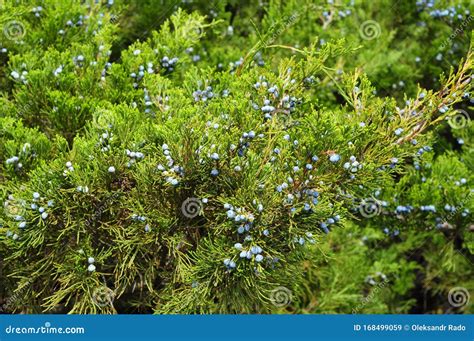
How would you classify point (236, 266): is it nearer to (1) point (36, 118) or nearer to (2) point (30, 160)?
(2) point (30, 160)

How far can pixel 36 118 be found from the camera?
340cm

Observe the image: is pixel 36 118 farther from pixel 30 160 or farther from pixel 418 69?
pixel 418 69

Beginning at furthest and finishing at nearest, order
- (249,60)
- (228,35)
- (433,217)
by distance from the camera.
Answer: (228,35) < (433,217) < (249,60)

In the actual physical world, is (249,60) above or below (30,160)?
above

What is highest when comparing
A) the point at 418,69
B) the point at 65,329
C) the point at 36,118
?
the point at 418,69

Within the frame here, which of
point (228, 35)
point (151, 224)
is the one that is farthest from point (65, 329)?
point (228, 35)

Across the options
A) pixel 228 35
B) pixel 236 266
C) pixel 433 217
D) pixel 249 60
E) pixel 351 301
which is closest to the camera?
pixel 236 266

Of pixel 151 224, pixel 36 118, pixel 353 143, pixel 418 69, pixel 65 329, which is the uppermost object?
pixel 418 69

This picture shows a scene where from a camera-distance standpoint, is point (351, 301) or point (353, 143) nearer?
point (353, 143)

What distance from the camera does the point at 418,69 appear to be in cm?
510

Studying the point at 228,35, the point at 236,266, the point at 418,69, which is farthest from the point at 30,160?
the point at 418,69

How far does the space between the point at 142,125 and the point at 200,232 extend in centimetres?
55

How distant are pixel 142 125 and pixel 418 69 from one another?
2965mm

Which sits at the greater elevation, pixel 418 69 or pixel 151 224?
pixel 418 69
